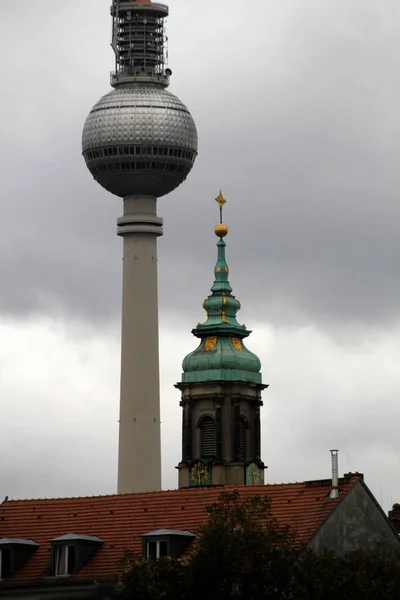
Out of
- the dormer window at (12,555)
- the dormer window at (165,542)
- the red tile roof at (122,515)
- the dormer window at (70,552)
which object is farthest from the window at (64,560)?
the dormer window at (165,542)

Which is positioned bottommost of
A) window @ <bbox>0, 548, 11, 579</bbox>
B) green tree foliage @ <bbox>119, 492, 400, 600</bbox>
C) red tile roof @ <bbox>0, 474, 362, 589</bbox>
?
green tree foliage @ <bbox>119, 492, 400, 600</bbox>

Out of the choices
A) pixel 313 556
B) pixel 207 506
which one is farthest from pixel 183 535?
pixel 313 556

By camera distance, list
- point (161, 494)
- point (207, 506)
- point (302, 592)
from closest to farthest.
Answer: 1. point (302, 592)
2. point (207, 506)
3. point (161, 494)

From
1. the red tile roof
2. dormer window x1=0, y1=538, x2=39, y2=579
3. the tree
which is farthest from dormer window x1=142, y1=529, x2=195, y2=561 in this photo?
the tree

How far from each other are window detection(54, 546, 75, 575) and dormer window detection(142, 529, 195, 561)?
11.7 feet

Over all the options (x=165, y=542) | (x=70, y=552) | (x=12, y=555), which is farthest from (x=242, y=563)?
(x=12, y=555)

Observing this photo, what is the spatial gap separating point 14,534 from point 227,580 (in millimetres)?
18158

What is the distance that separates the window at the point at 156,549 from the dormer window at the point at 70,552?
330 centimetres

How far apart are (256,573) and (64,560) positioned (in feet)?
46.2

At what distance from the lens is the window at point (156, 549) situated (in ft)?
372

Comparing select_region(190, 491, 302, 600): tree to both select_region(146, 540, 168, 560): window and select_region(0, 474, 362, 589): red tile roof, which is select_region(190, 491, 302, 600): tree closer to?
select_region(0, 474, 362, 589): red tile roof

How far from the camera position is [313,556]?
4144 inches

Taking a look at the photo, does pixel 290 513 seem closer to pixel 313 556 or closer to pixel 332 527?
pixel 332 527

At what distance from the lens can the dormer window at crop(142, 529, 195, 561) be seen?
114 metres
